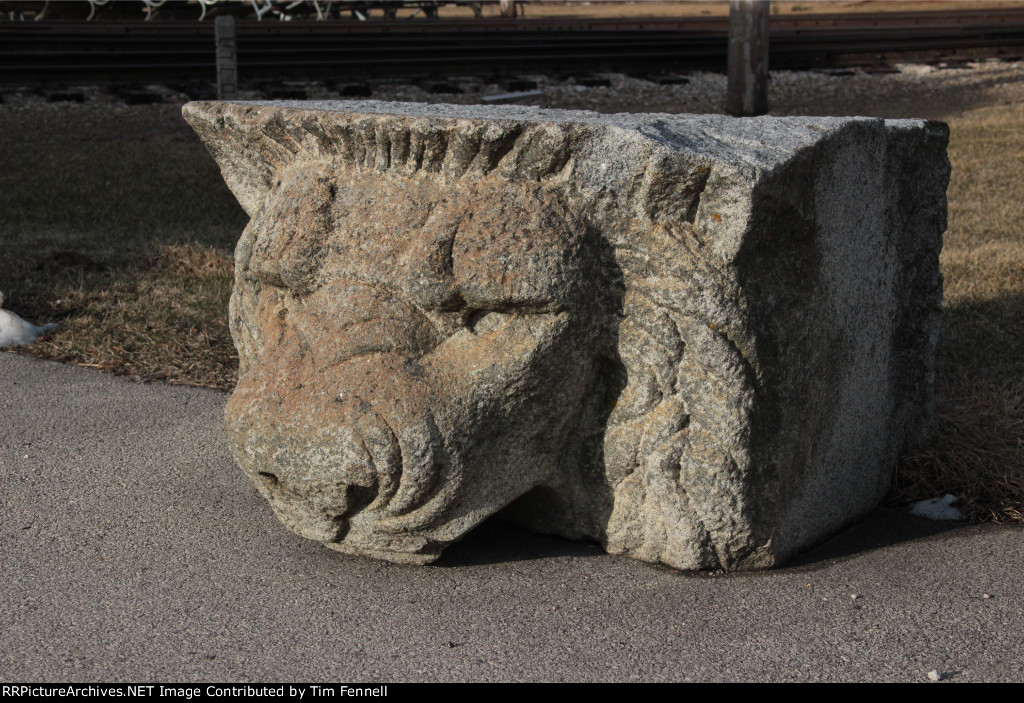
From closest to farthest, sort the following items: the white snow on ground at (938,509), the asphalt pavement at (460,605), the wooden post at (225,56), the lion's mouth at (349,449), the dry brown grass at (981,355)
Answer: the asphalt pavement at (460,605)
the lion's mouth at (349,449)
the white snow on ground at (938,509)
the dry brown grass at (981,355)
the wooden post at (225,56)

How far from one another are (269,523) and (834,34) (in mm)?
12101

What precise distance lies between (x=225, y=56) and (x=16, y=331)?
455cm

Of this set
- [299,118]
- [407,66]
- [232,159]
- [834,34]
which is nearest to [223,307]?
[232,159]

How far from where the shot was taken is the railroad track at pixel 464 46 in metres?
10.5

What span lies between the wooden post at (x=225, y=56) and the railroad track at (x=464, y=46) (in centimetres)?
200

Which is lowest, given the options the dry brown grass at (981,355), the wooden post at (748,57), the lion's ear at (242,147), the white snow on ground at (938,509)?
the white snow on ground at (938,509)

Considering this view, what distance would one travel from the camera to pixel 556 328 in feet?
7.61

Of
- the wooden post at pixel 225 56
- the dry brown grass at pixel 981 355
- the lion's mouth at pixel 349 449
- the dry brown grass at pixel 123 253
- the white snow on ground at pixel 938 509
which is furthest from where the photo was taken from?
the wooden post at pixel 225 56

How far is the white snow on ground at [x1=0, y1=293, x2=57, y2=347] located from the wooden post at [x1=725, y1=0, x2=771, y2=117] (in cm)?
584

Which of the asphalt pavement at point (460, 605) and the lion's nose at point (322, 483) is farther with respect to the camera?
the lion's nose at point (322, 483)

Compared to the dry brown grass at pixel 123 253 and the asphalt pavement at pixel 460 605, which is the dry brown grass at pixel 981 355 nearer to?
the asphalt pavement at pixel 460 605

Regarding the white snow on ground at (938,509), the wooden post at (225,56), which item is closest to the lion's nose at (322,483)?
the white snow on ground at (938,509)
